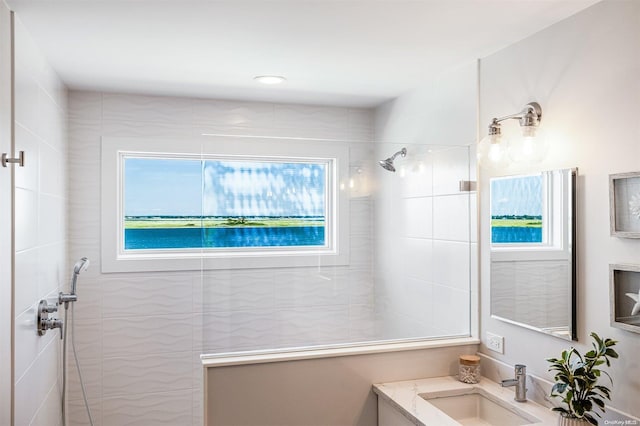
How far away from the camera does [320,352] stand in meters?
2.51

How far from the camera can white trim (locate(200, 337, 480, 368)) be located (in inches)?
93.7

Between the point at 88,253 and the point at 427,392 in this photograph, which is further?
the point at 88,253

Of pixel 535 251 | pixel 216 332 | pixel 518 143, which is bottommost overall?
pixel 216 332

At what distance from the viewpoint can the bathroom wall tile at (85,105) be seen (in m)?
3.31

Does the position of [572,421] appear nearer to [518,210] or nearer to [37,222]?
[518,210]

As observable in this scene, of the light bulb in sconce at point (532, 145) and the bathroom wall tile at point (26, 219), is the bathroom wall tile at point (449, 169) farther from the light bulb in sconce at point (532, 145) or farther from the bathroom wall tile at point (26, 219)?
the bathroom wall tile at point (26, 219)

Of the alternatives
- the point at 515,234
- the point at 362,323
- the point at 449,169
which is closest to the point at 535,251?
the point at 515,234

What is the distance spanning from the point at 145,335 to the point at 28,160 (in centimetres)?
151

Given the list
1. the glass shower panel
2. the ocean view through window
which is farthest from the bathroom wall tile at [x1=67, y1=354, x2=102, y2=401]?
the ocean view through window

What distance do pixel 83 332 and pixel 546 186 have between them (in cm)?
290

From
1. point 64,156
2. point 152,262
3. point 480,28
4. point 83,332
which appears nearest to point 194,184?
point 152,262

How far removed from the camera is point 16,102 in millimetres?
2129

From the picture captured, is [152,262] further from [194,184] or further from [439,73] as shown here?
[439,73]

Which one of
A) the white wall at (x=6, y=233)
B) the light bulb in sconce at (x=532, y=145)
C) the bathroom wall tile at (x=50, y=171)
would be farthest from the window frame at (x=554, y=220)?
the bathroom wall tile at (x=50, y=171)
